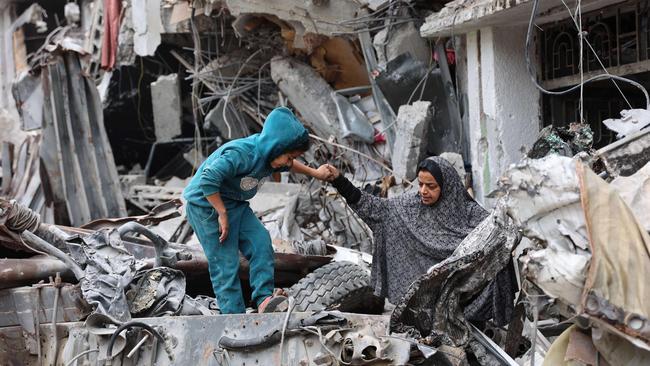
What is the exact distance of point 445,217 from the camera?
557 cm

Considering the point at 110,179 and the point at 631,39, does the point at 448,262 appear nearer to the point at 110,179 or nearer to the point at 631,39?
the point at 631,39

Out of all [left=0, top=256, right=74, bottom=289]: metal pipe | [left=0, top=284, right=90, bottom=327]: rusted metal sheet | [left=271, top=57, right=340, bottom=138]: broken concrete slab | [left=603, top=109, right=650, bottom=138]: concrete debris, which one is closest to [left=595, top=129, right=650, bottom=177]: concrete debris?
[left=603, top=109, right=650, bottom=138]: concrete debris

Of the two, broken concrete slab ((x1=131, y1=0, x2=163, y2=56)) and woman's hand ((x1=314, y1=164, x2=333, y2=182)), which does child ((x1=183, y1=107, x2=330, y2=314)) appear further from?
broken concrete slab ((x1=131, y1=0, x2=163, y2=56))

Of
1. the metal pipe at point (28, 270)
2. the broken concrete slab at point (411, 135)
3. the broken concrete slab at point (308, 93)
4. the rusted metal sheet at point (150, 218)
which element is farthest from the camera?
the broken concrete slab at point (308, 93)

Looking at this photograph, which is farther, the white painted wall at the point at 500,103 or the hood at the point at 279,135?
the white painted wall at the point at 500,103

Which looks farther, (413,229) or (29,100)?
(29,100)

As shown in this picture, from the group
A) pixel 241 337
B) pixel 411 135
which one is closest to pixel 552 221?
pixel 241 337

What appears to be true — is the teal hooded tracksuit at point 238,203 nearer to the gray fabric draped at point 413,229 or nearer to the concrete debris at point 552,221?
the gray fabric draped at point 413,229

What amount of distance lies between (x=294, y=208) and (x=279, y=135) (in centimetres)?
411

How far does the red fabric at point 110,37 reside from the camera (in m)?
14.6

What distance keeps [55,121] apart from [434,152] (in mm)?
5222

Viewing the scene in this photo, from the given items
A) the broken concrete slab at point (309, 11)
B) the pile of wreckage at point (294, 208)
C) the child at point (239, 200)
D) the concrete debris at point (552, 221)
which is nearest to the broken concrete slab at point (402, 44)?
the pile of wreckage at point (294, 208)

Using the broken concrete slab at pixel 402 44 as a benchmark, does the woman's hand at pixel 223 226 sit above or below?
below

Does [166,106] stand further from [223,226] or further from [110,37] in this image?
[223,226]
